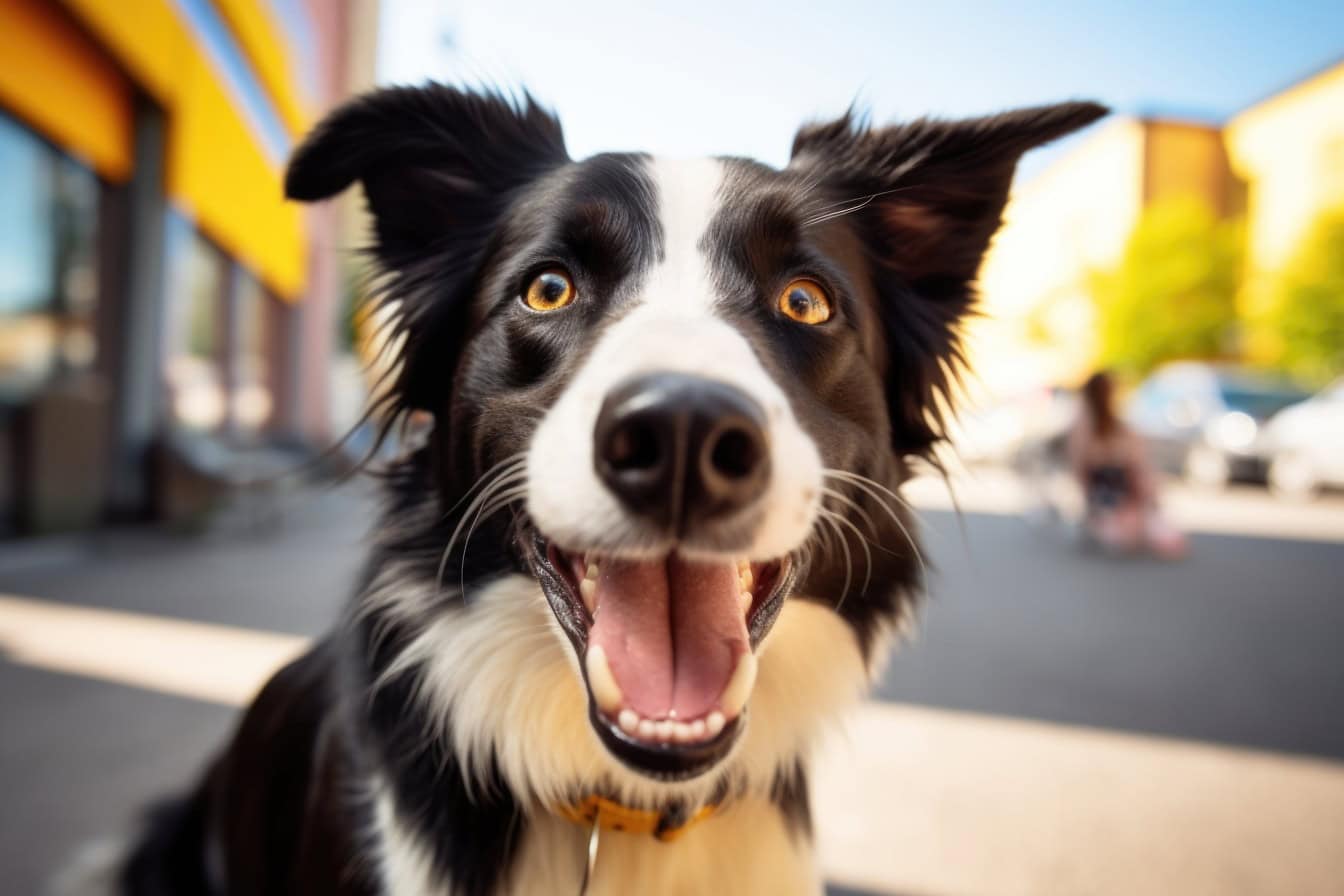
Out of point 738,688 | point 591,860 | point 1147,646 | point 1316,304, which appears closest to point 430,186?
point 738,688

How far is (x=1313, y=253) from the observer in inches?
1112

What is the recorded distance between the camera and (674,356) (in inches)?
50.7

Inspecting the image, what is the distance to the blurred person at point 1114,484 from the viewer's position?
26.3 feet

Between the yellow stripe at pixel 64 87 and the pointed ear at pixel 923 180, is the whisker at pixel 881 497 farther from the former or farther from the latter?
the yellow stripe at pixel 64 87

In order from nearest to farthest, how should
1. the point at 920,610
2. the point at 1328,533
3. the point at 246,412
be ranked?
the point at 920,610 → the point at 1328,533 → the point at 246,412

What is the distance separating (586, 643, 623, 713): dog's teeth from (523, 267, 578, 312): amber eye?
754 mm

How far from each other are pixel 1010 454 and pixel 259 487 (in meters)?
15.1

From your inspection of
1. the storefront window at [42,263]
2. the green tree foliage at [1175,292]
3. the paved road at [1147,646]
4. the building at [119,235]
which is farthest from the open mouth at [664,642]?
the green tree foliage at [1175,292]

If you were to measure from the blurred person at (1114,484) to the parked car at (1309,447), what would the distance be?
5.63 meters

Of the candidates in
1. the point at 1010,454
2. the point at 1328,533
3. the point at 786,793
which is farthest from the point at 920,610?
the point at 1010,454

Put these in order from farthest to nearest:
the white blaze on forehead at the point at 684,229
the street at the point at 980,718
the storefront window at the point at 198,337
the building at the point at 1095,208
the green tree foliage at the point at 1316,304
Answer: the building at the point at 1095,208 < the green tree foliage at the point at 1316,304 < the storefront window at the point at 198,337 < the street at the point at 980,718 < the white blaze on forehead at the point at 684,229

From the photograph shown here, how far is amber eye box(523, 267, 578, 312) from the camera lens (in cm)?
175

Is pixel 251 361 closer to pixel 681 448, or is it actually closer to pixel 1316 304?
pixel 681 448

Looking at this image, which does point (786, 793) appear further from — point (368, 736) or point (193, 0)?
point (193, 0)
